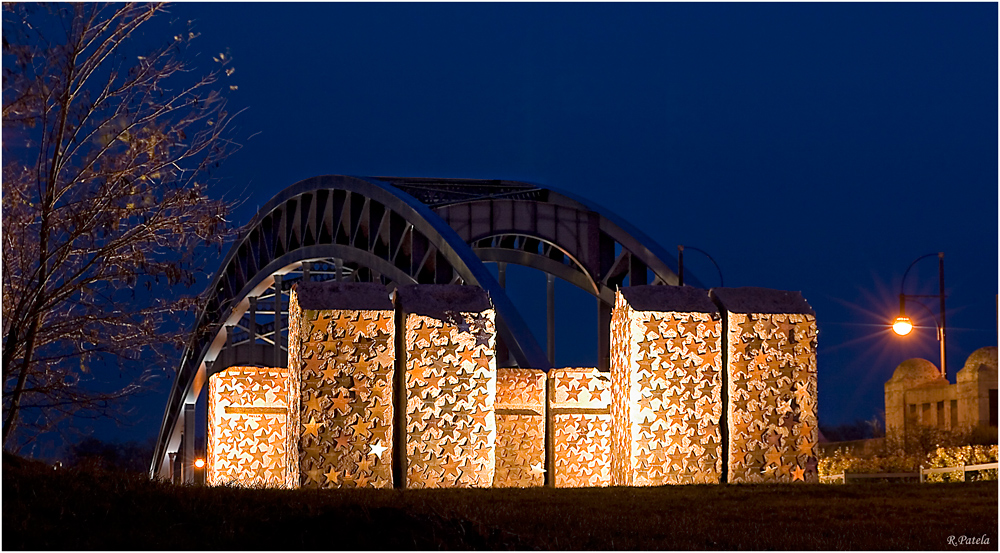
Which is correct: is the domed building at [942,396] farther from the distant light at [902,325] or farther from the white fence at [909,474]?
the white fence at [909,474]

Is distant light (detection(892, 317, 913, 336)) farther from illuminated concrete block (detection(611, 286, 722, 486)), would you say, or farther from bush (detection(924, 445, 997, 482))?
illuminated concrete block (detection(611, 286, 722, 486))

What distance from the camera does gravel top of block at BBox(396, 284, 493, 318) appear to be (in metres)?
14.6

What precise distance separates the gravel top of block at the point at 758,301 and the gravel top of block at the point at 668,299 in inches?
7.8

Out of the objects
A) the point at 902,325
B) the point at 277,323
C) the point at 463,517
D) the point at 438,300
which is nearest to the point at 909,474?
the point at 902,325

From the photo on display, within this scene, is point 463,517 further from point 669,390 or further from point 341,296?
point 669,390

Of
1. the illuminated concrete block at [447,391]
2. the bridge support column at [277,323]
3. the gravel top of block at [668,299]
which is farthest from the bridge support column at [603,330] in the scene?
the illuminated concrete block at [447,391]

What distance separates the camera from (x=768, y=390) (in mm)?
15148

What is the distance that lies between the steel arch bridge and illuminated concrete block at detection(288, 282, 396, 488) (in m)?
10.5

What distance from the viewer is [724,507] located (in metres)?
12.2

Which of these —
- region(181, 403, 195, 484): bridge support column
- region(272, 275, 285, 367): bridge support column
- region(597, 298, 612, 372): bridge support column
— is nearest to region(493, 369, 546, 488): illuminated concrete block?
region(597, 298, 612, 372): bridge support column

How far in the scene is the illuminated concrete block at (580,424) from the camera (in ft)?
51.4

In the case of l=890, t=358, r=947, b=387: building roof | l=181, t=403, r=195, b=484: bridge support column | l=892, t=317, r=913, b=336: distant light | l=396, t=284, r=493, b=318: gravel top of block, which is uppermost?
→ l=892, t=317, r=913, b=336: distant light

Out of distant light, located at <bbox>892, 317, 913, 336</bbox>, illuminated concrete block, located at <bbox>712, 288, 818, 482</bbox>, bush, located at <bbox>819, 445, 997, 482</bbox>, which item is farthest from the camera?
distant light, located at <bbox>892, 317, 913, 336</bbox>

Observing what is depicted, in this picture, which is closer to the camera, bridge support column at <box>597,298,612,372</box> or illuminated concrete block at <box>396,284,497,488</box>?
illuminated concrete block at <box>396,284,497,488</box>
